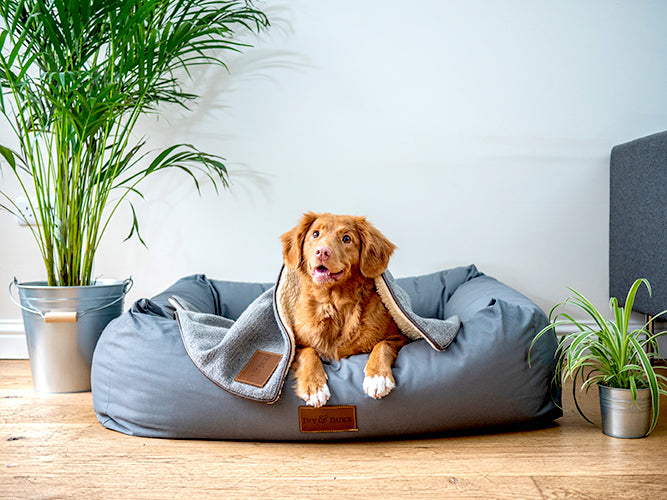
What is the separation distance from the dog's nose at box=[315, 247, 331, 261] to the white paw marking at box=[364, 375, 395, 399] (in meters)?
0.36

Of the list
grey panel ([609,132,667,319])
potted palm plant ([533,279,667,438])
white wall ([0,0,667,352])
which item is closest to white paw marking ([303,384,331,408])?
potted palm plant ([533,279,667,438])

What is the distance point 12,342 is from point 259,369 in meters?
1.75

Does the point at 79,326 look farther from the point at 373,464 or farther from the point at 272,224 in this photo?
the point at 373,464

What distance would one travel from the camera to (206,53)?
2.71m

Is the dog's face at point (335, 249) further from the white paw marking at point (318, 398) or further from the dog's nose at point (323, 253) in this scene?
the white paw marking at point (318, 398)

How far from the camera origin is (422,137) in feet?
9.06

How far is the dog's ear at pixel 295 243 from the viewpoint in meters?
1.76

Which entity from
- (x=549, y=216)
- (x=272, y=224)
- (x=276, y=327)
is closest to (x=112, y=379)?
(x=276, y=327)

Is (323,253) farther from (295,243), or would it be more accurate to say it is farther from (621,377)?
(621,377)

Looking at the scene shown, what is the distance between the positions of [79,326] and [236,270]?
842 mm

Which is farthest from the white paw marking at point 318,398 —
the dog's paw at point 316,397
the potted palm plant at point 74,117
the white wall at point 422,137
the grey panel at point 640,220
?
the grey panel at point 640,220

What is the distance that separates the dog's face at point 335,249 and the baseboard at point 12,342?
68.0 inches

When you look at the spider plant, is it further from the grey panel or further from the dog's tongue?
the grey panel

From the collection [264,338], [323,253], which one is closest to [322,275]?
[323,253]
